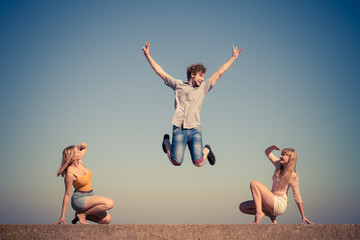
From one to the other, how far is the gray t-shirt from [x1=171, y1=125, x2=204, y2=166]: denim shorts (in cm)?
13

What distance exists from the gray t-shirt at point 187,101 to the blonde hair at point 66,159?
7.87ft

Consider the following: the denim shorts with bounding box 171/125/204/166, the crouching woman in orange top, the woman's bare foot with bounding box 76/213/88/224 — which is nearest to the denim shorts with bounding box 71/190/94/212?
the crouching woman in orange top

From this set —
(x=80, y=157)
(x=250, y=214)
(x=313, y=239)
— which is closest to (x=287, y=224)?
(x=313, y=239)

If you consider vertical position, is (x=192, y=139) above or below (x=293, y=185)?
above

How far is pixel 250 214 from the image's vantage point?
7.14 meters

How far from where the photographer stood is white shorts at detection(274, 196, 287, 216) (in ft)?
22.0

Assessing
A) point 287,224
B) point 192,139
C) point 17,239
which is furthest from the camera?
point 192,139

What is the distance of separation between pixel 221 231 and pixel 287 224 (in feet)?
3.87

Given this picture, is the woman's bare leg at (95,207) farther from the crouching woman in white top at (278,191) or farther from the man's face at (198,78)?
the man's face at (198,78)

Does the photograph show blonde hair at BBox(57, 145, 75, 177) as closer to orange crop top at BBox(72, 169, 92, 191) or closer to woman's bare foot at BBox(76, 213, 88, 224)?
orange crop top at BBox(72, 169, 92, 191)

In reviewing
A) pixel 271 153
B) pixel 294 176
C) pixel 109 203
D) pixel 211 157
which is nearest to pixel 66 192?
pixel 109 203

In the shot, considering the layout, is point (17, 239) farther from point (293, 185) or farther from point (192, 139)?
point (293, 185)

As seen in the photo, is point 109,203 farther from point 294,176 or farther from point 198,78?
point 198,78

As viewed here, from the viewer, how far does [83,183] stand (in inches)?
266
